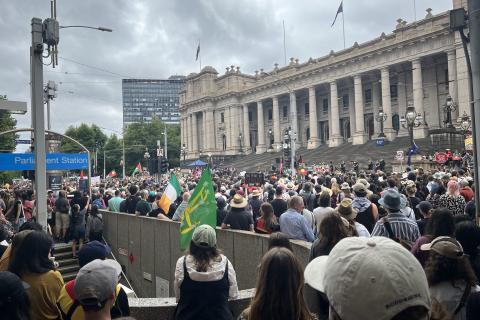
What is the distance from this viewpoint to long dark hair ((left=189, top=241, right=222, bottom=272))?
13.0 ft

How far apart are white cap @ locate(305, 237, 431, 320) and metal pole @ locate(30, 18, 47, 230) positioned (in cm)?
646

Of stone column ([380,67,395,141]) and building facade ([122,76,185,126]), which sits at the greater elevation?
building facade ([122,76,185,126])

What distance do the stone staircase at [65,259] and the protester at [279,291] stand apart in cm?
1062

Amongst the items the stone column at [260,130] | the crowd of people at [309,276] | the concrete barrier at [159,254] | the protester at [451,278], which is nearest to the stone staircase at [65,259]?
the concrete barrier at [159,254]

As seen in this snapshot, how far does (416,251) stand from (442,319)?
2.72 metres

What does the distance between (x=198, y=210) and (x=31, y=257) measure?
2.81m

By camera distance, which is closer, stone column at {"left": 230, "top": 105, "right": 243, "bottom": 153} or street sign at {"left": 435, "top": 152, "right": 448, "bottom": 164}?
street sign at {"left": 435, "top": 152, "right": 448, "bottom": 164}

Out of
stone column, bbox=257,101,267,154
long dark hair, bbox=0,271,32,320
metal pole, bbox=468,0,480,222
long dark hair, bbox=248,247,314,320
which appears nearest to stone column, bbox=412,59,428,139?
stone column, bbox=257,101,267,154

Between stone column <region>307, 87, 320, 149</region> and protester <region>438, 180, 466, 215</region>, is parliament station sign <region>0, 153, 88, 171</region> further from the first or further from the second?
stone column <region>307, 87, 320, 149</region>

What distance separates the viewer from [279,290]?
2.79m

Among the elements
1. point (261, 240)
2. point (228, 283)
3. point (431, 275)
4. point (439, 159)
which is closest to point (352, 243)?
point (431, 275)

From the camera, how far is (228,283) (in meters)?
4.03

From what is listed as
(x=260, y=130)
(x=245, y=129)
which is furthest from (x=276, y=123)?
(x=245, y=129)

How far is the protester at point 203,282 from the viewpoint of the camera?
3830 millimetres
